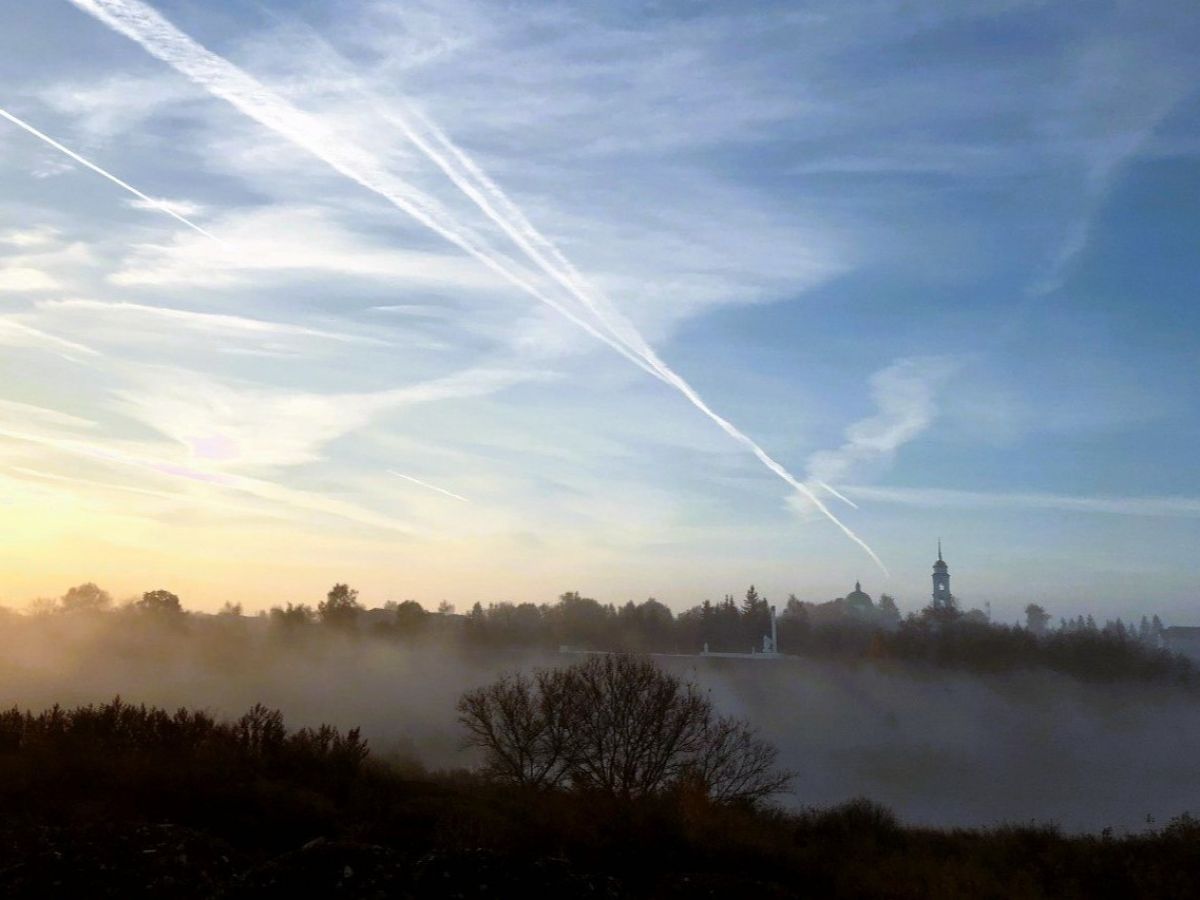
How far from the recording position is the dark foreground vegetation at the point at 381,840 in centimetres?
1427

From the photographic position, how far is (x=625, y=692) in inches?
1700

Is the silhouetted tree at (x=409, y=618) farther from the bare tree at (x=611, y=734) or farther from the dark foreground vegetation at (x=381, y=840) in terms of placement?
the dark foreground vegetation at (x=381, y=840)

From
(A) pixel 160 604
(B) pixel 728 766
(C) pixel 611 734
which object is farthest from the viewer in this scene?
(A) pixel 160 604

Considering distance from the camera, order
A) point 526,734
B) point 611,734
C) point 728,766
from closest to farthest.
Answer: point 611,734 < point 526,734 < point 728,766

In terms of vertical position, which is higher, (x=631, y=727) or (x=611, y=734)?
(x=631, y=727)

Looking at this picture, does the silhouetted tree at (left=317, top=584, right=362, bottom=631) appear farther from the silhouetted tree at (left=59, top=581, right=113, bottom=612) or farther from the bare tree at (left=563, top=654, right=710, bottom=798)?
the bare tree at (left=563, top=654, right=710, bottom=798)

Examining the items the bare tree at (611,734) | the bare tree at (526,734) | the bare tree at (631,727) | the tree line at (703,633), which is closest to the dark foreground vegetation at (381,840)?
the bare tree at (631,727)

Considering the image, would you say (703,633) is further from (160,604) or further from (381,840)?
(381,840)

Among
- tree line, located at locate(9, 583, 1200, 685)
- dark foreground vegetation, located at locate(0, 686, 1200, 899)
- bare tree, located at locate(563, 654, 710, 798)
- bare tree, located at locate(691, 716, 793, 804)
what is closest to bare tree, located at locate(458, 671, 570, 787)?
bare tree, located at locate(563, 654, 710, 798)

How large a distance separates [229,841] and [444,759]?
2993 inches

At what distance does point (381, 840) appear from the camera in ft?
55.7

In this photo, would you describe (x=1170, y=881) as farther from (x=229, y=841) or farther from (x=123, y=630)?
(x=123, y=630)

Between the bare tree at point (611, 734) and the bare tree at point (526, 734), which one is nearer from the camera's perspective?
the bare tree at point (611, 734)

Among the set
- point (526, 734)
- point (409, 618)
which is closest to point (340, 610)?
point (409, 618)
